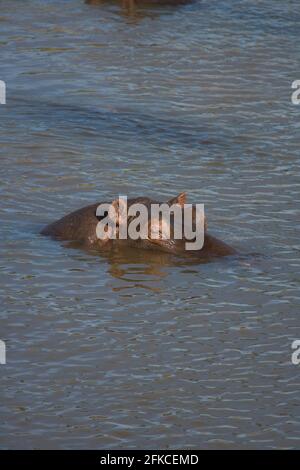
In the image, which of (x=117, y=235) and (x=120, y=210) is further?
(x=117, y=235)

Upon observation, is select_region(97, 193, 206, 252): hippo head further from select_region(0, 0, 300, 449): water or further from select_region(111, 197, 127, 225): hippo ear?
select_region(0, 0, 300, 449): water

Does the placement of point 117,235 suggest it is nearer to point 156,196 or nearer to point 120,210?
point 120,210

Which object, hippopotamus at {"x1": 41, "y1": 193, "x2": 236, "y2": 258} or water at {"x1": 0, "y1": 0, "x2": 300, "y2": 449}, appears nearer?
water at {"x1": 0, "y1": 0, "x2": 300, "y2": 449}

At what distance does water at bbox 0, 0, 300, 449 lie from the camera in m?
5.85

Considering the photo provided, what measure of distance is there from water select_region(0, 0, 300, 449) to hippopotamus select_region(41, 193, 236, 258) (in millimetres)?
107

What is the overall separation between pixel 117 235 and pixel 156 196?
1.08m

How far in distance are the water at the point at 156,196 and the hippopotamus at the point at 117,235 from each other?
0.11 meters

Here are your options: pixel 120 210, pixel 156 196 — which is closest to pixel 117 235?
pixel 120 210

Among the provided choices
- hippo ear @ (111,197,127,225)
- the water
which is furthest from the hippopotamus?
the water

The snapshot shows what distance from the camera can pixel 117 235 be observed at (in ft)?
25.4

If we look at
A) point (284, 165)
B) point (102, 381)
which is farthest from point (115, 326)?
point (284, 165)

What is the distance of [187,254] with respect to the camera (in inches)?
301

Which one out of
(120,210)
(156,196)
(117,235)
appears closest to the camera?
(120,210)

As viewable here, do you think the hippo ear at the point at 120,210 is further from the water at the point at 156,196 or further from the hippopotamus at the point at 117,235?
the water at the point at 156,196
